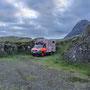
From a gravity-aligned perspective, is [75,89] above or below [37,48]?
below

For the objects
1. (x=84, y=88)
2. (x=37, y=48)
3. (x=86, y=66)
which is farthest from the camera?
(x=37, y=48)

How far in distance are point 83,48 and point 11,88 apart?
9296 millimetres

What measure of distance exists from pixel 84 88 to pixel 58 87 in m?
1.42

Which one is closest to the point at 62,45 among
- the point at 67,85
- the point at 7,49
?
the point at 7,49

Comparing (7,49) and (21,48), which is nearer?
(7,49)

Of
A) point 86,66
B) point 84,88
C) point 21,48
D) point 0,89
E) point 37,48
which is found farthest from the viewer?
point 21,48

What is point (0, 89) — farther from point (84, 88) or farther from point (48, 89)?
point (84, 88)

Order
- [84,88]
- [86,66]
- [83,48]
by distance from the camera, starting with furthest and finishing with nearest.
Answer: [83,48]
[86,66]
[84,88]

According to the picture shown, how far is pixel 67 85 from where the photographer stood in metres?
6.53

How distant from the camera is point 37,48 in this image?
2252cm

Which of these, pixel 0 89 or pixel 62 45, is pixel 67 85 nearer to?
pixel 0 89

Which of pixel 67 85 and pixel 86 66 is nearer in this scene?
pixel 67 85

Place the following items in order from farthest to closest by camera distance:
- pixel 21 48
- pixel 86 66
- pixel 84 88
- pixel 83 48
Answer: pixel 21 48
pixel 83 48
pixel 86 66
pixel 84 88

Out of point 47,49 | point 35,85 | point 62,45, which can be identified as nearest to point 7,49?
point 47,49
